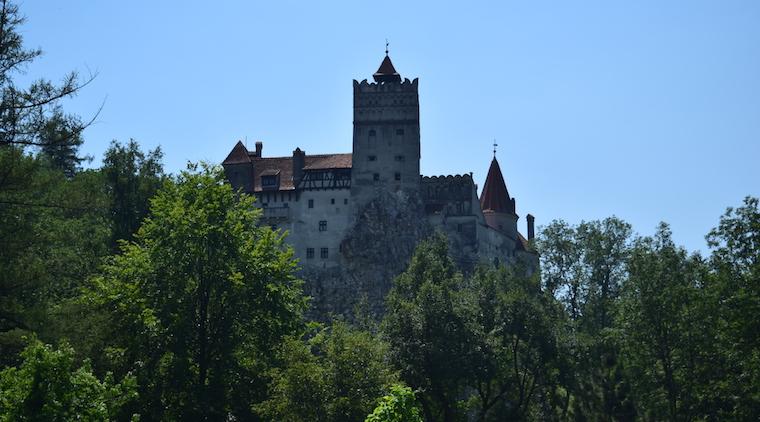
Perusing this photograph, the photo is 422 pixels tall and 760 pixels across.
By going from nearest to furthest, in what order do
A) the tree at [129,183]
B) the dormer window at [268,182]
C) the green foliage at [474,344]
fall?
the green foliage at [474,344]
the tree at [129,183]
the dormer window at [268,182]

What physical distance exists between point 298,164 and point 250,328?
160 ft

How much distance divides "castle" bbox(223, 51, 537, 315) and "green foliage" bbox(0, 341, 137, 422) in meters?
55.7

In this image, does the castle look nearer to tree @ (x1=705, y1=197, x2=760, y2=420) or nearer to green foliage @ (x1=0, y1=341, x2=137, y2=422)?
tree @ (x1=705, y1=197, x2=760, y2=420)

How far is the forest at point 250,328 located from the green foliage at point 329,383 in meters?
0.07

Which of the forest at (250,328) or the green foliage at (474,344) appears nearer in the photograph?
the forest at (250,328)

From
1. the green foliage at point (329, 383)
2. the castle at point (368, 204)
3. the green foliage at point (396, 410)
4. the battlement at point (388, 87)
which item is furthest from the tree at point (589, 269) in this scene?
the green foliage at point (396, 410)

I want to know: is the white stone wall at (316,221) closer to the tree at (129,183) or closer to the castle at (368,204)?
the castle at (368,204)

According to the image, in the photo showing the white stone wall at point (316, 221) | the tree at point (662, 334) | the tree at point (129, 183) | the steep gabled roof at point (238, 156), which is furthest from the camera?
the steep gabled roof at point (238, 156)

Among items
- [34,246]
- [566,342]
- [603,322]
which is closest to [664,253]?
[566,342]

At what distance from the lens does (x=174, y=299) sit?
4253cm

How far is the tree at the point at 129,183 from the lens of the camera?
66.7m

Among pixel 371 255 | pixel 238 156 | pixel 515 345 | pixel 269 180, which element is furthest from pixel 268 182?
pixel 515 345

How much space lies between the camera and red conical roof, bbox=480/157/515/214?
98.0 meters

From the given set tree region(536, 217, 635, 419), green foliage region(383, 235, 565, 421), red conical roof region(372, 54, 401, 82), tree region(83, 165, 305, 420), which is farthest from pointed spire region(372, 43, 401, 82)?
tree region(83, 165, 305, 420)
